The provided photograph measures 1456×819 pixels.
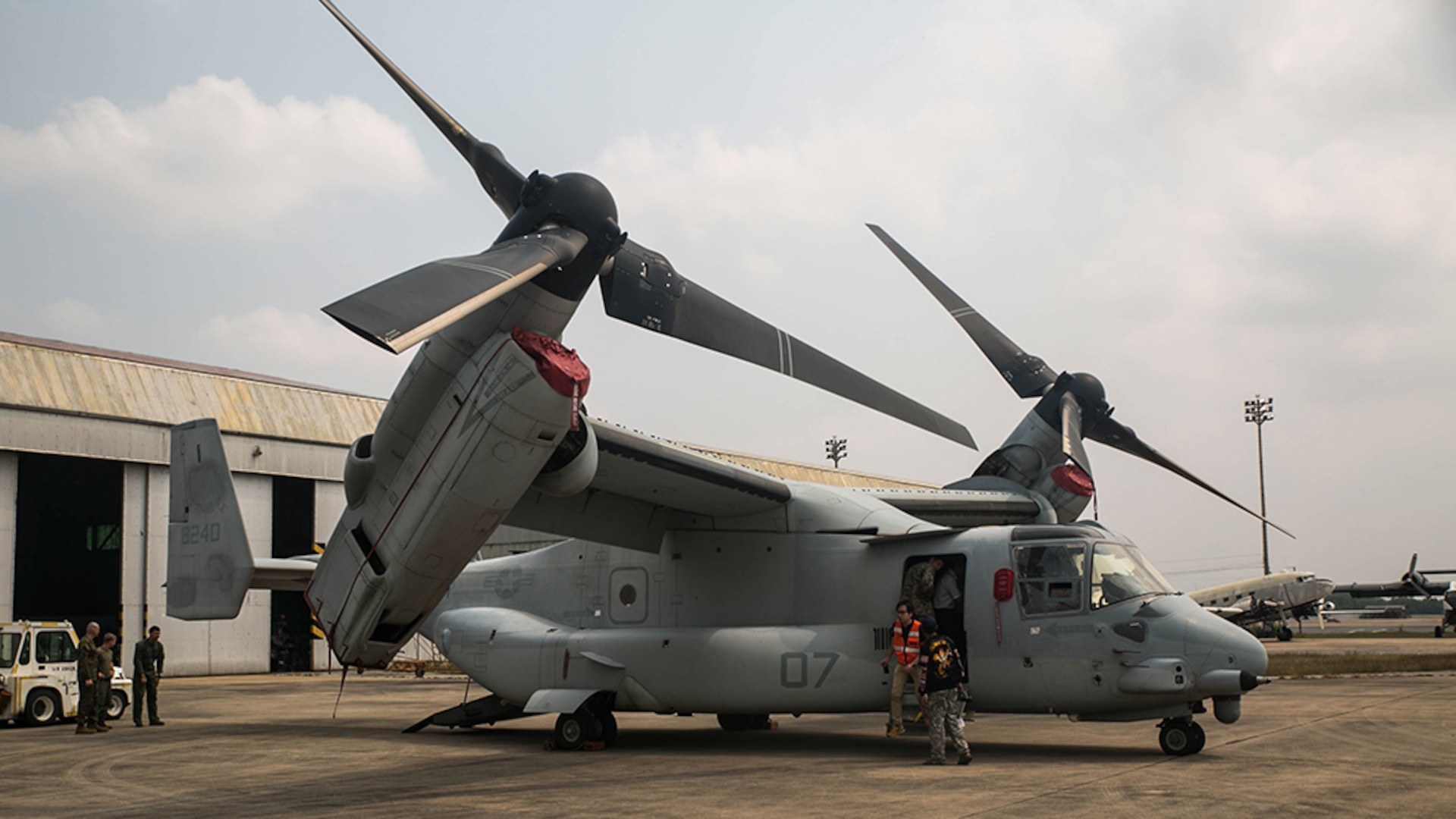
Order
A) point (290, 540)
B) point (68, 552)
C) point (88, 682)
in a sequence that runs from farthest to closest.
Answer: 1. point (68, 552)
2. point (290, 540)
3. point (88, 682)

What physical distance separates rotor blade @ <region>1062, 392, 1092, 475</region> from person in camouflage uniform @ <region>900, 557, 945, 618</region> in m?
5.93

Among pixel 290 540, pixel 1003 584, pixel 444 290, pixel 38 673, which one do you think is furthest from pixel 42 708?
pixel 290 540

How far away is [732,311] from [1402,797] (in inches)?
271

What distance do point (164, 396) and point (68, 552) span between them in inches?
476

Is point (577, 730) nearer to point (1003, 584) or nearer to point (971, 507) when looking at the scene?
point (1003, 584)

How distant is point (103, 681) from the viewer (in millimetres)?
16297

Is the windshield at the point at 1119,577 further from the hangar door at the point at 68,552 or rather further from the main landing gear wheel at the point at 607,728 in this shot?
the hangar door at the point at 68,552

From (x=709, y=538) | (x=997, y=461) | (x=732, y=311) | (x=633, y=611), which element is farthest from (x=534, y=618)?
(x=997, y=461)

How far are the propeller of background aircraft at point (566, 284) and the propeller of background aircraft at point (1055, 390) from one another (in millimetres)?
6341

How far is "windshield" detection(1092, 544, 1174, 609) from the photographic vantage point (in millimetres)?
11516

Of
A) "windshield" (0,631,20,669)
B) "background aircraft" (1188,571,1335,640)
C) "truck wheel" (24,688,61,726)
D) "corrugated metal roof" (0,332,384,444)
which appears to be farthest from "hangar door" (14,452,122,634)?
"background aircraft" (1188,571,1335,640)

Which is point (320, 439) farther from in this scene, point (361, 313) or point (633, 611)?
point (361, 313)

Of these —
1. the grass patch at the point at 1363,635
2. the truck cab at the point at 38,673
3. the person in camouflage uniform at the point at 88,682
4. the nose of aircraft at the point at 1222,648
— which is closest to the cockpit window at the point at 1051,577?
the nose of aircraft at the point at 1222,648

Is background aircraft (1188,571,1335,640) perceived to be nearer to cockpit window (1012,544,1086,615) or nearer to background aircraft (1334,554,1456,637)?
background aircraft (1334,554,1456,637)
